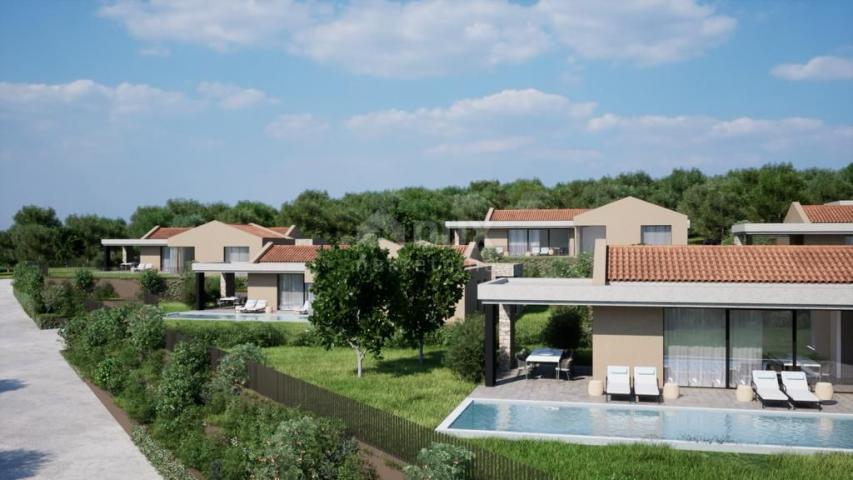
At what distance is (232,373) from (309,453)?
780 centimetres

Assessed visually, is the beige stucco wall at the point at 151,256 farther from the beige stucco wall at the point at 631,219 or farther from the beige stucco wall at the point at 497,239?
the beige stucco wall at the point at 631,219

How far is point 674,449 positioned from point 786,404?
5.38 metres

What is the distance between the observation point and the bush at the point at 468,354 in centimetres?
2267

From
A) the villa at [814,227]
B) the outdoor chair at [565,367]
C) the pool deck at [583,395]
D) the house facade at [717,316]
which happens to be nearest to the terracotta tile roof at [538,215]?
the villa at [814,227]

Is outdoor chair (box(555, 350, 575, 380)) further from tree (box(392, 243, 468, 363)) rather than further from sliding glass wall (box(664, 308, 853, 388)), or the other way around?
tree (box(392, 243, 468, 363))

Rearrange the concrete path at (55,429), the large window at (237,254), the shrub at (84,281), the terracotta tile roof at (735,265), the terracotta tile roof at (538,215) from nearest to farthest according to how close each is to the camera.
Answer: the concrete path at (55,429)
the terracotta tile roof at (735,265)
the shrub at (84,281)
the large window at (237,254)
the terracotta tile roof at (538,215)

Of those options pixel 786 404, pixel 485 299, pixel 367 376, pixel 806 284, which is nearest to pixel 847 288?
pixel 806 284

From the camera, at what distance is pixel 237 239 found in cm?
5288

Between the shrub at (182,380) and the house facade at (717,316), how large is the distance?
8.20m

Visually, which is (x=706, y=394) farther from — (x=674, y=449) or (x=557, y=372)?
(x=674, y=449)

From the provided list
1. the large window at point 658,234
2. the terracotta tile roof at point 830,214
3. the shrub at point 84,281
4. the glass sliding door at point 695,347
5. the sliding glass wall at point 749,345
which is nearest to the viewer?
the sliding glass wall at point 749,345

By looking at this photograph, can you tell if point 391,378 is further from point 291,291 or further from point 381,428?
point 291,291

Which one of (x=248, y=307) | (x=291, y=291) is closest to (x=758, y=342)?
(x=291, y=291)

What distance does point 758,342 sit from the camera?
68.9 ft
